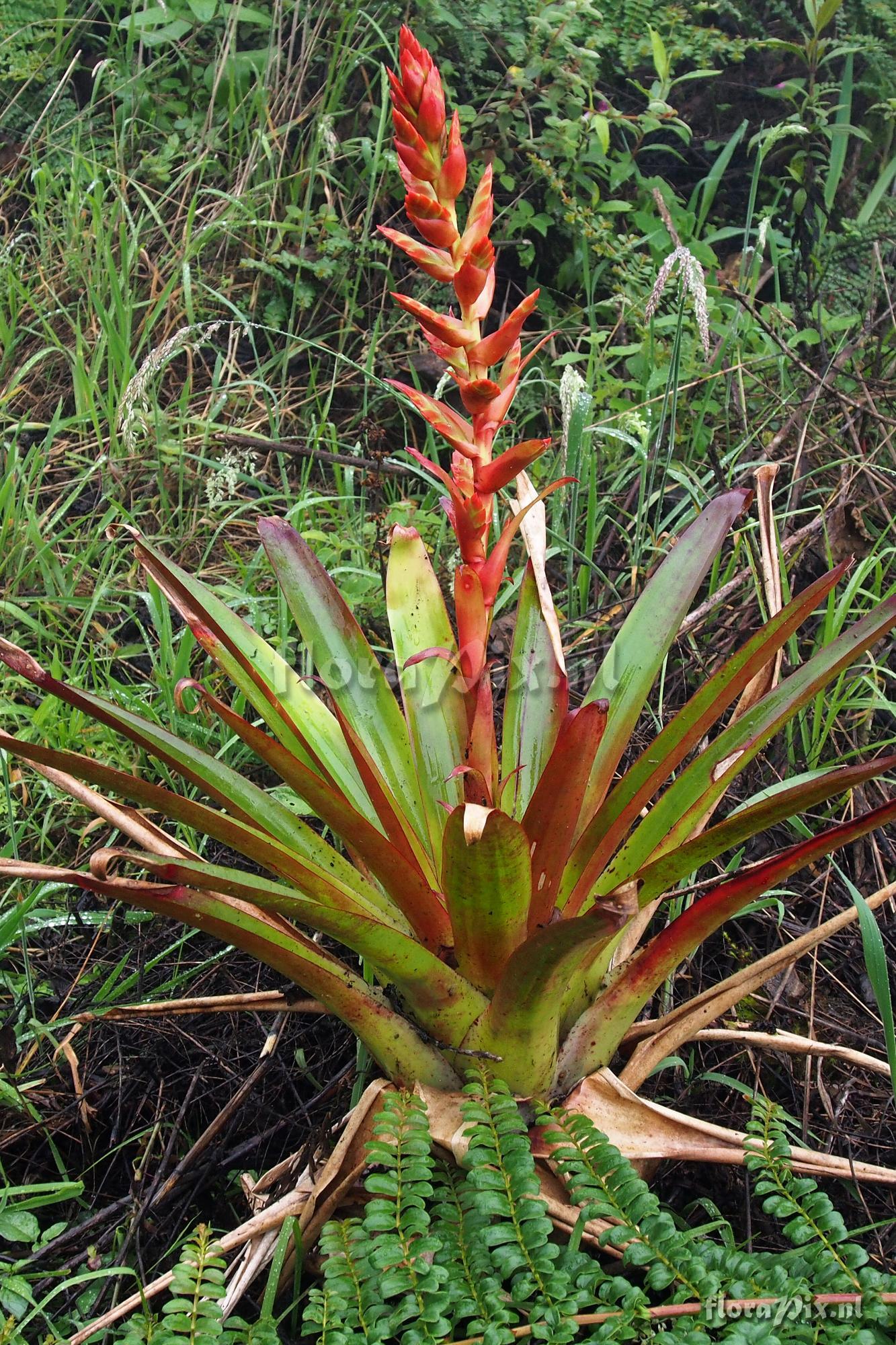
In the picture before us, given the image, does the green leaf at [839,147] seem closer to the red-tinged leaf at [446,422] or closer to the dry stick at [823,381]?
the dry stick at [823,381]

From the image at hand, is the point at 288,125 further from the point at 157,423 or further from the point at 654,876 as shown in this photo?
the point at 654,876

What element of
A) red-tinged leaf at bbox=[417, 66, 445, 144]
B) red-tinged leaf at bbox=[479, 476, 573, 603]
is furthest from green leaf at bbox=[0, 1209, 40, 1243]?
red-tinged leaf at bbox=[417, 66, 445, 144]

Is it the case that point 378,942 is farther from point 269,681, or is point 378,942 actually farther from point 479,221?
point 479,221

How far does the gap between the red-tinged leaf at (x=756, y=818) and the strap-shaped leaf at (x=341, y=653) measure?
0.52 meters

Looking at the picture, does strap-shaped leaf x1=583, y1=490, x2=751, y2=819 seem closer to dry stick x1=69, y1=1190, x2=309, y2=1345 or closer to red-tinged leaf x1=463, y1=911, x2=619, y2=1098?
red-tinged leaf x1=463, y1=911, x2=619, y2=1098

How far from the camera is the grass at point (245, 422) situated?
1934 millimetres

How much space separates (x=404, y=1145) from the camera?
1312mm

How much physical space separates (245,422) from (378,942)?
2.42 meters

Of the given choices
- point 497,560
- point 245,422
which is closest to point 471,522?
point 497,560

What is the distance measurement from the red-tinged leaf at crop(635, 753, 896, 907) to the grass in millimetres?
778

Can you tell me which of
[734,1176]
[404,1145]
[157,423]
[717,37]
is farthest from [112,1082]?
[717,37]

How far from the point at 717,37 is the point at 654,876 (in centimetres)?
353

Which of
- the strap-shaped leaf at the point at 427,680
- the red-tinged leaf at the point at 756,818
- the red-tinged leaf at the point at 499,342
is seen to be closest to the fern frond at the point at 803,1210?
the red-tinged leaf at the point at 756,818

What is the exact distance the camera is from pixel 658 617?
67.2 inches
